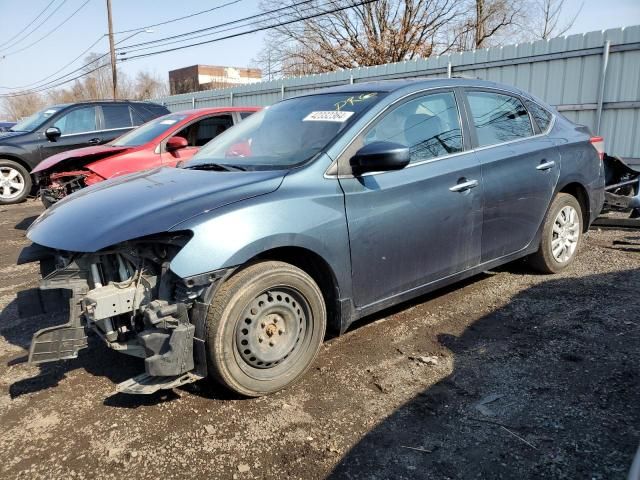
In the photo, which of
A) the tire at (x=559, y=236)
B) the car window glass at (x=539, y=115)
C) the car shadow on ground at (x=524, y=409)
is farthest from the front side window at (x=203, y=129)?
the car shadow on ground at (x=524, y=409)

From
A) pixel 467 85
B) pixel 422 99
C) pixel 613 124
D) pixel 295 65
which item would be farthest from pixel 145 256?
pixel 295 65

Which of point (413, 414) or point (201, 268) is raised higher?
point (201, 268)

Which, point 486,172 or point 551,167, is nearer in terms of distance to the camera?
point 486,172

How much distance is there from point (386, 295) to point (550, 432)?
1242mm

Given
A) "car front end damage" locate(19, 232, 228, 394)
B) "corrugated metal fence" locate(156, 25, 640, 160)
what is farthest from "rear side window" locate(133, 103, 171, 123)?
"car front end damage" locate(19, 232, 228, 394)

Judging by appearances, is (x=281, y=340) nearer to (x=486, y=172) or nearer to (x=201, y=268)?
(x=201, y=268)

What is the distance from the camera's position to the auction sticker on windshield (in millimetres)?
3329

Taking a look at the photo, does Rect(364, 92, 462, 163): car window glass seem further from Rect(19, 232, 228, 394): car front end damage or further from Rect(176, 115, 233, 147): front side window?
Rect(176, 115, 233, 147): front side window

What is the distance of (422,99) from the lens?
11.8 feet

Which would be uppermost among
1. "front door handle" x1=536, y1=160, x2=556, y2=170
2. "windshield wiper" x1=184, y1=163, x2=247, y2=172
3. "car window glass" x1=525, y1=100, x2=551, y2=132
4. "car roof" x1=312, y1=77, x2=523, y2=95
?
"car roof" x1=312, y1=77, x2=523, y2=95

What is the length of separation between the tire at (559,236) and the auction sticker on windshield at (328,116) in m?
2.19

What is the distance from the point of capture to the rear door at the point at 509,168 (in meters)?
3.83

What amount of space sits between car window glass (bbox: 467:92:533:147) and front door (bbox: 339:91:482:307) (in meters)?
0.25

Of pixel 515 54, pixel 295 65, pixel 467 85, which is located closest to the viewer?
pixel 467 85
